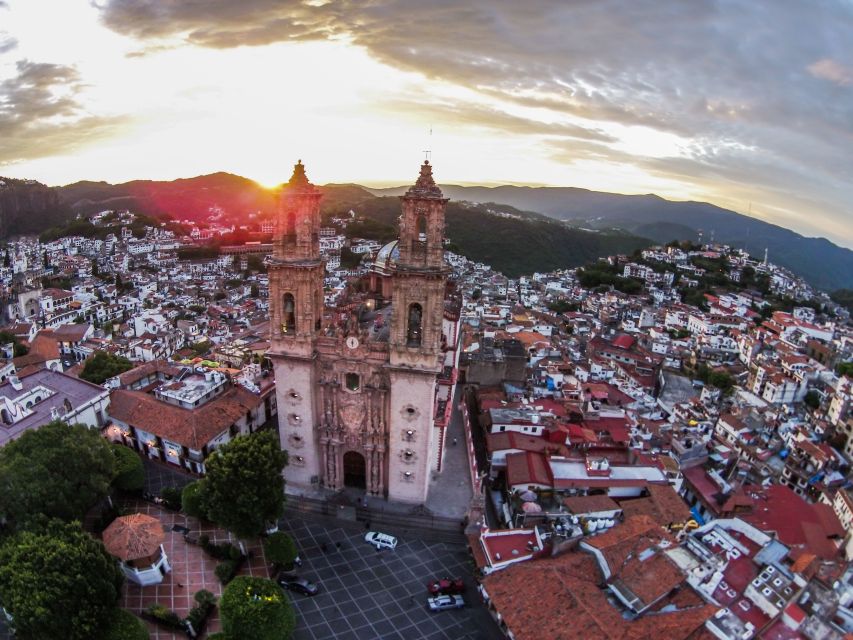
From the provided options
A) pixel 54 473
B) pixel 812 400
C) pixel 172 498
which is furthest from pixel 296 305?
pixel 812 400

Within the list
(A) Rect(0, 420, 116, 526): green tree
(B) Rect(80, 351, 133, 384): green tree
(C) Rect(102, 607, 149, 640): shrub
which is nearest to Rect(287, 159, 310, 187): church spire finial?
(A) Rect(0, 420, 116, 526): green tree

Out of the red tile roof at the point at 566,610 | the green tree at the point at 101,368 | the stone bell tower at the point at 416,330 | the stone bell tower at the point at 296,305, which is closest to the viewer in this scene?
the red tile roof at the point at 566,610

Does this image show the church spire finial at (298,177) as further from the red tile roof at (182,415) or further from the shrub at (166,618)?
the shrub at (166,618)

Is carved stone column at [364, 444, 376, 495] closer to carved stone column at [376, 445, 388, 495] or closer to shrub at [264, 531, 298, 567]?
carved stone column at [376, 445, 388, 495]

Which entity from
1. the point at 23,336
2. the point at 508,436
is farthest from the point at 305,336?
the point at 23,336

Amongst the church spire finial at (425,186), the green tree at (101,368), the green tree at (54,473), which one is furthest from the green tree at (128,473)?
the church spire finial at (425,186)

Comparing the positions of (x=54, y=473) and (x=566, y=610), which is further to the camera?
(x=54, y=473)

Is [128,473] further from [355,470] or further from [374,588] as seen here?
[374,588]

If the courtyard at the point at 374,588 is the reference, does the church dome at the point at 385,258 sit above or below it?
above
